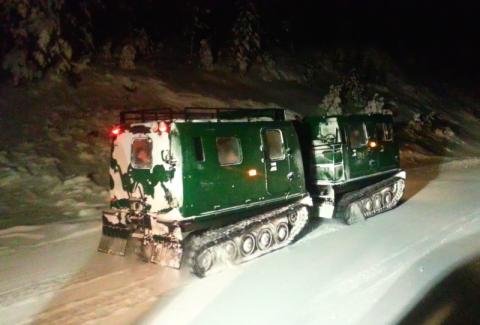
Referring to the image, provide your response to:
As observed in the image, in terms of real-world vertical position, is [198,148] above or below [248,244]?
above

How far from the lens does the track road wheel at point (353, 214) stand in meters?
10.8

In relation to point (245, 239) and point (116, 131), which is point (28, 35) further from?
point (245, 239)

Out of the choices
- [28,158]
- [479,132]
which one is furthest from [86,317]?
[479,132]

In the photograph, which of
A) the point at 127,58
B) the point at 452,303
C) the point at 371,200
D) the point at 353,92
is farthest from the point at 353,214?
the point at 353,92

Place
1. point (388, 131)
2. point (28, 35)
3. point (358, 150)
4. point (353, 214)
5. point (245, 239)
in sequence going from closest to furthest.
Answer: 1. point (245, 239)
2. point (353, 214)
3. point (358, 150)
4. point (388, 131)
5. point (28, 35)

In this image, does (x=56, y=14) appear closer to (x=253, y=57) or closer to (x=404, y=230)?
(x=253, y=57)

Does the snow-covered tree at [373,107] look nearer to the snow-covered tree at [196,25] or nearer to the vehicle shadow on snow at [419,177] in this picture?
the vehicle shadow on snow at [419,177]

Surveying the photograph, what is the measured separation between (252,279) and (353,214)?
440cm

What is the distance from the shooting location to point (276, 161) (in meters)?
9.05

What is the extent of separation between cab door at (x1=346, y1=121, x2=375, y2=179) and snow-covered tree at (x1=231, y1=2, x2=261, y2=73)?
1878 cm

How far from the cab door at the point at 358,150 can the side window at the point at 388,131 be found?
988mm

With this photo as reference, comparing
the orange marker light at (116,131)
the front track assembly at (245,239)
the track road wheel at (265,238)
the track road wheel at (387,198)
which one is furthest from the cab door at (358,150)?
the orange marker light at (116,131)

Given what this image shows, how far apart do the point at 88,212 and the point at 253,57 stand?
20805 millimetres

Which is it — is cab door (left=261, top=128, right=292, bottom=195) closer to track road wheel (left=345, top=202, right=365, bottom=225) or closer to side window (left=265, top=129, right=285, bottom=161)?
side window (left=265, top=129, right=285, bottom=161)
